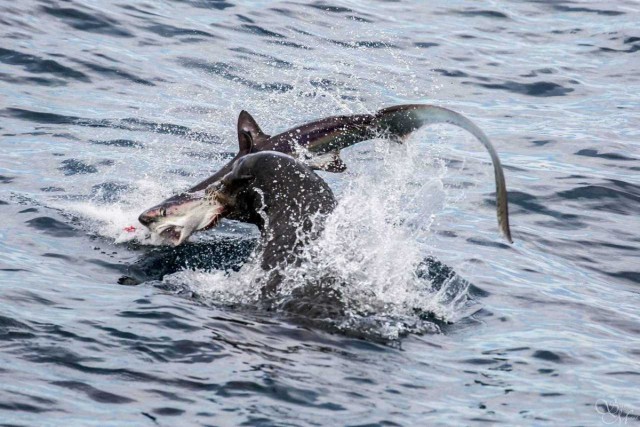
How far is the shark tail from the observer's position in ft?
26.8

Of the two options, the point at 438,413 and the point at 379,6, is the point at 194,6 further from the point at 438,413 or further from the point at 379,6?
the point at 438,413

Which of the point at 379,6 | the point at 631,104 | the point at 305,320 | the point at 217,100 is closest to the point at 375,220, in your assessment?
the point at 305,320

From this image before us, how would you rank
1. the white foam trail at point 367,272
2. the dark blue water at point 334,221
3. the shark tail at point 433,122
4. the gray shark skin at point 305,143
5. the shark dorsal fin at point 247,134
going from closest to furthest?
1. the dark blue water at point 334,221
2. the shark tail at point 433,122
3. the white foam trail at point 367,272
4. the gray shark skin at point 305,143
5. the shark dorsal fin at point 247,134

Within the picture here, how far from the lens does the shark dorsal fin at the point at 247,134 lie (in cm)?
978

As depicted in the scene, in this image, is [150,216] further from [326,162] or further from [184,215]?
[326,162]

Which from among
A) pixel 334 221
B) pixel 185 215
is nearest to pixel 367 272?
pixel 334 221

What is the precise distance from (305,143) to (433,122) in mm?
1245

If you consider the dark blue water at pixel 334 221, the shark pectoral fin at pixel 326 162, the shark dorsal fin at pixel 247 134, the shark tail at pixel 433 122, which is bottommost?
the dark blue water at pixel 334 221

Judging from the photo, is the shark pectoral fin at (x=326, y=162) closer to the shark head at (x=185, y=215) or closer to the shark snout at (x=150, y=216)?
the shark head at (x=185, y=215)

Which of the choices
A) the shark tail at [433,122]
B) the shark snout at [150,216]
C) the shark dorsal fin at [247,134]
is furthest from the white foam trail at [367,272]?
the shark dorsal fin at [247,134]

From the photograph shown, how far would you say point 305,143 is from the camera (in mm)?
9648

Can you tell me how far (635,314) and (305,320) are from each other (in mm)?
3136

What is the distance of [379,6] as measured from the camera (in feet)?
72.6

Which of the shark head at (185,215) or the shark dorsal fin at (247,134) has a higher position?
the shark dorsal fin at (247,134)
